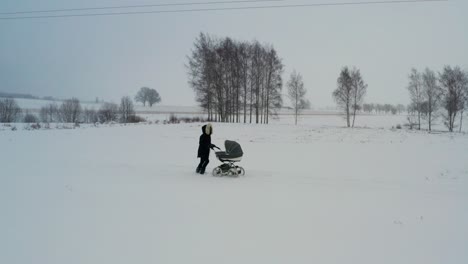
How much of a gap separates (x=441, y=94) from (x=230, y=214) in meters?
56.2

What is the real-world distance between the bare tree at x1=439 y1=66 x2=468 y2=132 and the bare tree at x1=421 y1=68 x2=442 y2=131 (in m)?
1.20

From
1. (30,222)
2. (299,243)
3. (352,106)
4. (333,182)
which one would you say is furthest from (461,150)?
(352,106)

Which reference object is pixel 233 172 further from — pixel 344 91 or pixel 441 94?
pixel 441 94

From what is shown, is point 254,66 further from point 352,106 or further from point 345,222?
point 345,222

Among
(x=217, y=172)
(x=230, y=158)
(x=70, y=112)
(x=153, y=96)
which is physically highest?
(x=153, y=96)

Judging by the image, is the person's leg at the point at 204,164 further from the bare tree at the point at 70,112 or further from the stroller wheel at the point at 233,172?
the bare tree at the point at 70,112

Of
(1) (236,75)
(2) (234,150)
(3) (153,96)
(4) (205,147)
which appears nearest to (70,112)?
(1) (236,75)

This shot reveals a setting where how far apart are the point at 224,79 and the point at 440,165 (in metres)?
35.3

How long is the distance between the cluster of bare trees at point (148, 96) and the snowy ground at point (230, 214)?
339 ft

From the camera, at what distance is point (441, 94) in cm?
4938

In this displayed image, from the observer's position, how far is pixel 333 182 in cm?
1102

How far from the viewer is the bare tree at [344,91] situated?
168 ft

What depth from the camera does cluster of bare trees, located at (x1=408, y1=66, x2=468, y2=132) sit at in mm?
46625

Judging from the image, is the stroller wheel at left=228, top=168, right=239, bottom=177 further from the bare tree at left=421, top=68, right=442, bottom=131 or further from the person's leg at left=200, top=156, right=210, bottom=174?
the bare tree at left=421, top=68, right=442, bottom=131
